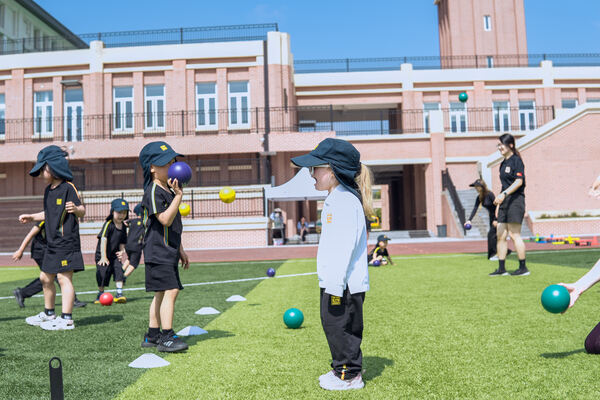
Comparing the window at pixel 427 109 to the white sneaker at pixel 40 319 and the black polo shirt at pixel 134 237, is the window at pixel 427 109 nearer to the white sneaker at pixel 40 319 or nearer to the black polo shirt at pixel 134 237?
the black polo shirt at pixel 134 237

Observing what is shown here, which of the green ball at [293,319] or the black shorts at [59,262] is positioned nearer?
the green ball at [293,319]

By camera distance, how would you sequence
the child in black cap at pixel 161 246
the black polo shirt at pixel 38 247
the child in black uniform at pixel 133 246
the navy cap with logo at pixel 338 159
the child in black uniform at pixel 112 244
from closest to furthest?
the navy cap with logo at pixel 338 159
the child in black cap at pixel 161 246
the black polo shirt at pixel 38 247
the child in black uniform at pixel 112 244
the child in black uniform at pixel 133 246

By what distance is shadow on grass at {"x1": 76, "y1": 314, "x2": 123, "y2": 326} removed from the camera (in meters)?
6.10

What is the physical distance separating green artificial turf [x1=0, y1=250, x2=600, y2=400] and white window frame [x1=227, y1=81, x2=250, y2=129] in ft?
79.2

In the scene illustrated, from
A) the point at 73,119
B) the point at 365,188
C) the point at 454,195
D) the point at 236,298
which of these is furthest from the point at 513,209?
the point at 73,119

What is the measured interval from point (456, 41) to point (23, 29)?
40235 mm

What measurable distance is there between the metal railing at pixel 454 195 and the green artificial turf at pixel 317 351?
18.9m

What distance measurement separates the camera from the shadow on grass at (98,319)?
6.10 metres

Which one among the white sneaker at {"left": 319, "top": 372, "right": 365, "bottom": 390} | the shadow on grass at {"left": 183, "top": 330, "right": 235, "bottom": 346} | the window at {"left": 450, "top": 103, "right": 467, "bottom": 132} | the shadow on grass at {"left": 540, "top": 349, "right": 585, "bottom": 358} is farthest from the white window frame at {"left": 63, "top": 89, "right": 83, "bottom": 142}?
the shadow on grass at {"left": 540, "top": 349, "right": 585, "bottom": 358}

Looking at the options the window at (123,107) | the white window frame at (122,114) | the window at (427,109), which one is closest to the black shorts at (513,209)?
the white window frame at (122,114)

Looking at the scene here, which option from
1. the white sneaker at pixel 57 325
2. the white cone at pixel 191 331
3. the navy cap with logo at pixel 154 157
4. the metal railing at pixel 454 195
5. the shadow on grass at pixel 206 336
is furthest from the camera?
the metal railing at pixel 454 195

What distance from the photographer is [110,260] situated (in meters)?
8.50

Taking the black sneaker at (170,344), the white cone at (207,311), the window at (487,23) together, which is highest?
the window at (487,23)

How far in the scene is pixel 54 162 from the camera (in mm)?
5695
